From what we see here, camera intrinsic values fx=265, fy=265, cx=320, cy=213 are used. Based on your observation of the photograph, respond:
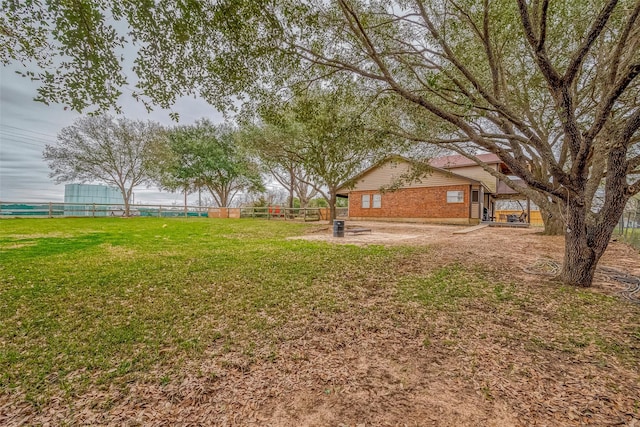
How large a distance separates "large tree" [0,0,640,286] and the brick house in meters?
10.4

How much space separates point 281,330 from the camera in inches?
110

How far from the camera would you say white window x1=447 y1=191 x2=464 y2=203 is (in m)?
17.2

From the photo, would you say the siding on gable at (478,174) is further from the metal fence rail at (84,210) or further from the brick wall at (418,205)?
the metal fence rail at (84,210)

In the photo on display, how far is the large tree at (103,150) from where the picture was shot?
64.8 ft

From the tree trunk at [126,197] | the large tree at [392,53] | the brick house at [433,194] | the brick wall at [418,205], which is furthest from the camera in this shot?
the tree trunk at [126,197]

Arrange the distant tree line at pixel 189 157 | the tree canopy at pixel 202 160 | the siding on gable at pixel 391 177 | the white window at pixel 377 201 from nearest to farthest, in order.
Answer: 1. the distant tree line at pixel 189 157
2. the siding on gable at pixel 391 177
3. the white window at pixel 377 201
4. the tree canopy at pixel 202 160

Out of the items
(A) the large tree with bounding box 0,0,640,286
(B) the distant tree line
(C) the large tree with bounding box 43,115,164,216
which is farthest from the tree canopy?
(A) the large tree with bounding box 0,0,640,286

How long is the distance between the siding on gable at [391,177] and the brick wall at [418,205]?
0.95 feet


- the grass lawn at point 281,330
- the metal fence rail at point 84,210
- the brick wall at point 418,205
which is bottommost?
the grass lawn at point 281,330

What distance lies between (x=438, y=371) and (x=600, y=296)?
339 cm

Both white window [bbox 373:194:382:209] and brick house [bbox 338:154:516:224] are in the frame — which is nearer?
brick house [bbox 338:154:516:224]

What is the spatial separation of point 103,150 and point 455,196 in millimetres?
25933

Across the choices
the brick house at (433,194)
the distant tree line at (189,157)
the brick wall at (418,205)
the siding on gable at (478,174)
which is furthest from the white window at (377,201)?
the siding on gable at (478,174)

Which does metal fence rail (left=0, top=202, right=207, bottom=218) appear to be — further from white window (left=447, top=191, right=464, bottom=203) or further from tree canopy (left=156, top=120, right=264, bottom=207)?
white window (left=447, top=191, right=464, bottom=203)
